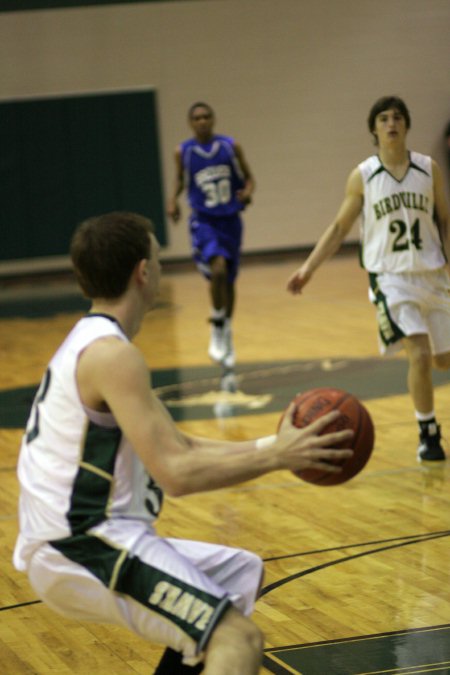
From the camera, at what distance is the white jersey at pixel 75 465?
2.76m

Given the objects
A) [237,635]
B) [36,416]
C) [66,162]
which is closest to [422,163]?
[36,416]

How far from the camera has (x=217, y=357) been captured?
934 centimetres

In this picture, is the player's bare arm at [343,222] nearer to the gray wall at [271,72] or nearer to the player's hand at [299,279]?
the player's hand at [299,279]

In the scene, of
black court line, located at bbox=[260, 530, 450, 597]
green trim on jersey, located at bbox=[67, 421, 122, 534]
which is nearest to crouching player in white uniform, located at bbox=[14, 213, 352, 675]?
green trim on jersey, located at bbox=[67, 421, 122, 534]

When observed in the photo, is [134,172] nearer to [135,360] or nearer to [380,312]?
[380,312]

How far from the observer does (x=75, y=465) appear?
9.07 feet

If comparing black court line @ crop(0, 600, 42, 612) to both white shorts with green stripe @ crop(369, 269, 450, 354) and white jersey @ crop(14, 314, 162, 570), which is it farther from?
white shorts with green stripe @ crop(369, 269, 450, 354)

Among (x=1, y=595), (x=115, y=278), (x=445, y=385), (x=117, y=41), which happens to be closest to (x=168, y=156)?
(x=117, y=41)

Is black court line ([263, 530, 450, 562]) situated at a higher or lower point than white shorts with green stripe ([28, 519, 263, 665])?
lower

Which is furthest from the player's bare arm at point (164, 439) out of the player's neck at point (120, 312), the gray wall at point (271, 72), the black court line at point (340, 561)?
the gray wall at point (271, 72)

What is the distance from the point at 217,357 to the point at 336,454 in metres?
6.65

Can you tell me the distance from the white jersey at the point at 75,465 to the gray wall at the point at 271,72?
1560 centimetres

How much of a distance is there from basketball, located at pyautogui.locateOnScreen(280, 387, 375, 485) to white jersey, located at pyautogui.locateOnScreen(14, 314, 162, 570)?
0.43 metres

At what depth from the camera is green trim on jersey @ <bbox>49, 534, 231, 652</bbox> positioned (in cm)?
265
